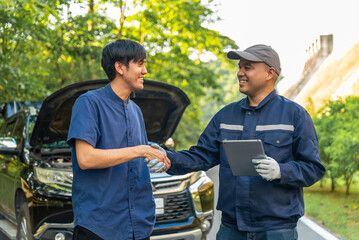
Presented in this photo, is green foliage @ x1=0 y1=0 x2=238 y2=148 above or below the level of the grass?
above

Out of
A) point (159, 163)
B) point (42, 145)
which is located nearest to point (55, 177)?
point (42, 145)

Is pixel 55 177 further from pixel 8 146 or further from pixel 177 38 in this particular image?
pixel 177 38

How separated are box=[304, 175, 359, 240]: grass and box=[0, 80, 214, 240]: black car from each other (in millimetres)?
3294

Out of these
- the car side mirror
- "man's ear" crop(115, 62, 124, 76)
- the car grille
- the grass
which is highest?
"man's ear" crop(115, 62, 124, 76)

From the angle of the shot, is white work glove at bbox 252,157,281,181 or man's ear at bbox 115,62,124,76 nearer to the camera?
white work glove at bbox 252,157,281,181

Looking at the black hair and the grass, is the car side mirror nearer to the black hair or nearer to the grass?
the black hair

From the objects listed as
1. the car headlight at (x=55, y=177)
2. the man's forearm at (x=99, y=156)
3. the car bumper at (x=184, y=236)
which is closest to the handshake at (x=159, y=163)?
the man's forearm at (x=99, y=156)

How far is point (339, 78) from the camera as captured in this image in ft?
135

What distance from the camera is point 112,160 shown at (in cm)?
302

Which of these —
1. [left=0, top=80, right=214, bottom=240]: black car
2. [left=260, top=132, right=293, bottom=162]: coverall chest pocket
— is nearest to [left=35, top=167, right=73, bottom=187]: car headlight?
[left=0, top=80, right=214, bottom=240]: black car

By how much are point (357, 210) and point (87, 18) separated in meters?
8.85

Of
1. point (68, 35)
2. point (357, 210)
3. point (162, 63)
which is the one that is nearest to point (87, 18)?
point (68, 35)

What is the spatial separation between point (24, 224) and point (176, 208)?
5.63 ft

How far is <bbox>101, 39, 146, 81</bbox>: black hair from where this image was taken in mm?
3289
